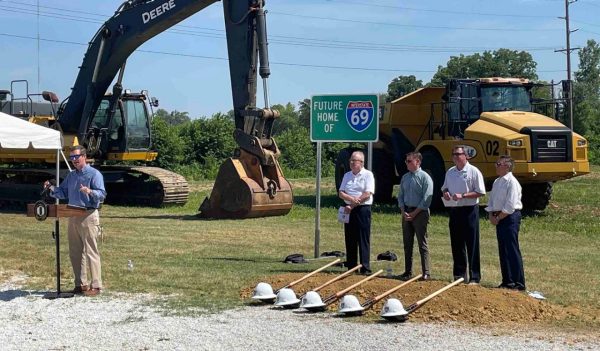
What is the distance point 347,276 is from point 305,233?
6355 millimetres

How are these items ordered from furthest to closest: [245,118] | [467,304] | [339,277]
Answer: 1. [245,118]
2. [339,277]
3. [467,304]

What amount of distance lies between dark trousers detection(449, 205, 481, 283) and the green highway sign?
2270mm

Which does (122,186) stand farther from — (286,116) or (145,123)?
(286,116)

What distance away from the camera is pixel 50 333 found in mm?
8461

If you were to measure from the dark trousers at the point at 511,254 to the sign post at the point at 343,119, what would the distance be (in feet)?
8.95

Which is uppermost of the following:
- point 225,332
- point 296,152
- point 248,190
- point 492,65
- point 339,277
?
point 492,65

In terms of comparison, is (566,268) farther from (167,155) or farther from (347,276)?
(167,155)

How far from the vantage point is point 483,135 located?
1981cm

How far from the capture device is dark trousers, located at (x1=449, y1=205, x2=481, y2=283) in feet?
35.5

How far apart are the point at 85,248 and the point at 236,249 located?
14.1 ft

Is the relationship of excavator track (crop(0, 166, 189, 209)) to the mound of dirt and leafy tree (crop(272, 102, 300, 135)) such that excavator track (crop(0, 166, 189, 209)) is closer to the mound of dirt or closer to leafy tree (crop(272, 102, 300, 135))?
the mound of dirt

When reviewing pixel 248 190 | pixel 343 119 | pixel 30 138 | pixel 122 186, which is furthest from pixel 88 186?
pixel 122 186

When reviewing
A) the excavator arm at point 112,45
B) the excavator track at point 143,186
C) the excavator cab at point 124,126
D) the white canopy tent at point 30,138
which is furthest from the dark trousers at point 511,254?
the excavator cab at point 124,126

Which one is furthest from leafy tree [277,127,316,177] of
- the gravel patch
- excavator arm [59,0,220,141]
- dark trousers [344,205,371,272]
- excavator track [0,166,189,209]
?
the gravel patch
